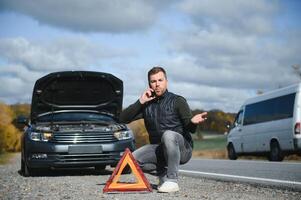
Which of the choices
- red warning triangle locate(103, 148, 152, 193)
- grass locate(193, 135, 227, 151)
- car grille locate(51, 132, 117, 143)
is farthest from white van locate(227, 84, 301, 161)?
red warning triangle locate(103, 148, 152, 193)

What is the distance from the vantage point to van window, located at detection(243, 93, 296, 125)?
16.6 m

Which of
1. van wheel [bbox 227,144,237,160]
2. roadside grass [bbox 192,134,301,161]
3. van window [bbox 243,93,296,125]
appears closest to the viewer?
van window [bbox 243,93,296,125]

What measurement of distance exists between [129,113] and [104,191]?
38.9 inches

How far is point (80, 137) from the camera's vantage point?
369 inches

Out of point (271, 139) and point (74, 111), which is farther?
point (271, 139)

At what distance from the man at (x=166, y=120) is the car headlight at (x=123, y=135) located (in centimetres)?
323

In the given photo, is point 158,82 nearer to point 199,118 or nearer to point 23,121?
point 199,118

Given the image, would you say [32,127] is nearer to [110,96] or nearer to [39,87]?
[39,87]

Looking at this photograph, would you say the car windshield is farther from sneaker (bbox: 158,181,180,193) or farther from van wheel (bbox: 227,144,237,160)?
van wheel (bbox: 227,144,237,160)

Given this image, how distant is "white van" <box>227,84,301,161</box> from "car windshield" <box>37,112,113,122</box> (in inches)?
310

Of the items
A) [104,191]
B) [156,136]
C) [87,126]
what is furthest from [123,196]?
[87,126]

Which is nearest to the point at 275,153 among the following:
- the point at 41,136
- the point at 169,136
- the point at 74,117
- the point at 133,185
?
the point at 74,117

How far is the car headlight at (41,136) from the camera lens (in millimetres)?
9328

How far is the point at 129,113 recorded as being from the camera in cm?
636
